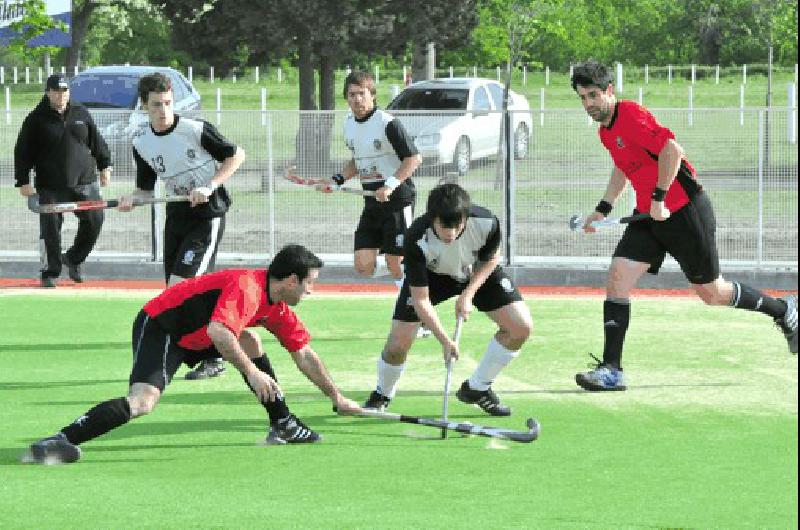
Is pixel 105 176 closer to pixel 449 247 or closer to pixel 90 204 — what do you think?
pixel 90 204

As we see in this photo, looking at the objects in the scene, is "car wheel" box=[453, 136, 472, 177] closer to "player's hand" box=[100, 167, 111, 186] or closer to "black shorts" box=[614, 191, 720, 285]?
"player's hand" box=[100, 167, 111, 186]

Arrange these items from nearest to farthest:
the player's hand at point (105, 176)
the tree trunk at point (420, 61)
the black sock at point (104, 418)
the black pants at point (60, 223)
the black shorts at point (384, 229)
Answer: the black sock at point (104, 418) < the black shorts at point (384, 229) < the player's hand at point (105, 176) < the black pants at point (60, 223) < the tree trunk at point (420, 61)

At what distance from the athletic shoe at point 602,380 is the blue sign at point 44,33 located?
19.6 meters

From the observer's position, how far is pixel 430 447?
9.11m

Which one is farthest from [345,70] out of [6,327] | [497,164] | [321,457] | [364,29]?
[321,457]

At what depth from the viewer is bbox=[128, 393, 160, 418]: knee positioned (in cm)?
859

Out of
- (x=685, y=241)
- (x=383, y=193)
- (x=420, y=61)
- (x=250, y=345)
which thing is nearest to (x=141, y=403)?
(x=250, y=345)

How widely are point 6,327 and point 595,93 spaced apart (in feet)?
18.4

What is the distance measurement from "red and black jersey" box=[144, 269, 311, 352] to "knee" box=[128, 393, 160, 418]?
0.34m

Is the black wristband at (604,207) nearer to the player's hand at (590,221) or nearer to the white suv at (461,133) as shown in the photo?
the player's hand at (590,221)

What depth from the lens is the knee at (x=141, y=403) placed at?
859 cm

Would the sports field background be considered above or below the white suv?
below

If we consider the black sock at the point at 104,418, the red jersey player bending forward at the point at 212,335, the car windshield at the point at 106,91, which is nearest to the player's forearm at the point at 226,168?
the red jersey player bending forward at the point at 212,335

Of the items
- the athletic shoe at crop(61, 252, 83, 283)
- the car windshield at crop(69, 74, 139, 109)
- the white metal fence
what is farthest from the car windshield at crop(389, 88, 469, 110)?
the athletic shoe at crop(61, 252, 83, 283)
